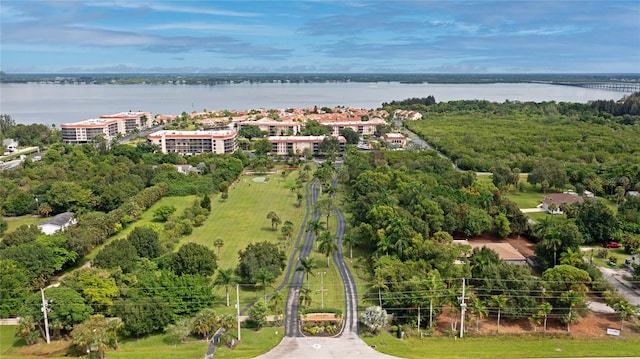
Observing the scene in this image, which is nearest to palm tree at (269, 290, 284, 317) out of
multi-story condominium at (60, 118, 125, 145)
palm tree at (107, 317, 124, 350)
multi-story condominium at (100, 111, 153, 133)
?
palm tree at (107, 317, 124, 350)

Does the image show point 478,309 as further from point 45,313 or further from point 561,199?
point 561,199

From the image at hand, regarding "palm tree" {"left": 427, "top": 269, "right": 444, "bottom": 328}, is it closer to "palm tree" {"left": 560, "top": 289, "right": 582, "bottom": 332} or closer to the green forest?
the green forest

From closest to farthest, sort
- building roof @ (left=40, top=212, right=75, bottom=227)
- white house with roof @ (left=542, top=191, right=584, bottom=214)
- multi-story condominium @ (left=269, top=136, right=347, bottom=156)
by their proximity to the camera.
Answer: building roof @ (left=40, top=212, right=75, bottom=227), white house with roof @ (left=542, top=191, right=584, bottom=214), multi-story condominium @ (left=269, top=136, right=347, bottom=156)

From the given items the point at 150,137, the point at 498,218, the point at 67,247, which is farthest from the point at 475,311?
the point at 150,137

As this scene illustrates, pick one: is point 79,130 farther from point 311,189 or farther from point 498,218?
point 498,218

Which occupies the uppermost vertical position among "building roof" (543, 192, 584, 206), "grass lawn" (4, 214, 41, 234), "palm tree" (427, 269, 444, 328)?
"building roof" (543, 192, 584, 206)

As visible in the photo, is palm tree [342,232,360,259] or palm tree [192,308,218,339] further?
palm tree [342,232,360,259]

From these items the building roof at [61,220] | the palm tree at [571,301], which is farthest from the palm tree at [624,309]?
the building roof at [61,220]
